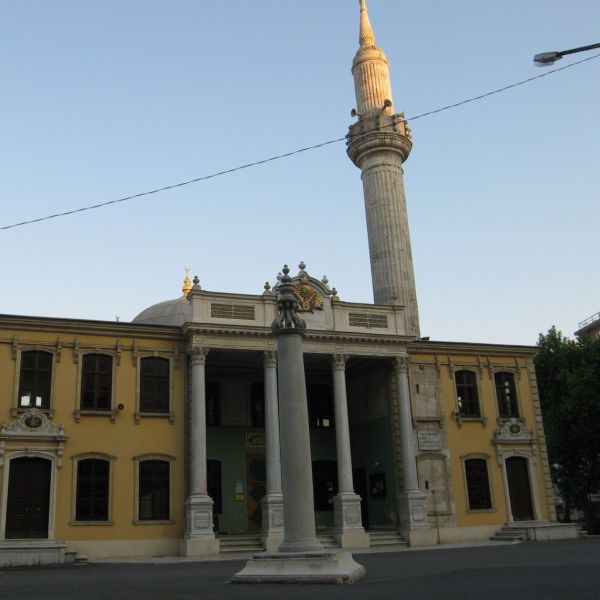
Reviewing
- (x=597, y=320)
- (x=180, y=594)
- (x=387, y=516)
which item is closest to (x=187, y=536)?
(x=387, y=516)

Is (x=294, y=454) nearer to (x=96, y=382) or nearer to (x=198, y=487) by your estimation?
(x=198, y=487)

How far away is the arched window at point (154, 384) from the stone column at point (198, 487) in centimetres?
127

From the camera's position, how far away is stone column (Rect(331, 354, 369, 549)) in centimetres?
2558

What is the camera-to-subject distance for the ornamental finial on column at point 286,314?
51.1 feet

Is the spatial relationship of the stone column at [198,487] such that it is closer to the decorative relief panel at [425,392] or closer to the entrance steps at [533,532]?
the decorative relief panel at [425,392]

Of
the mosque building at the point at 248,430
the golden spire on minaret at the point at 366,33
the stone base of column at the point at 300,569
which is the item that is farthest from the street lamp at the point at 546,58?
the golden spire on minaret at the point at 366,33

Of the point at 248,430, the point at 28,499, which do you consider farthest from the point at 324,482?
the point at 28,499

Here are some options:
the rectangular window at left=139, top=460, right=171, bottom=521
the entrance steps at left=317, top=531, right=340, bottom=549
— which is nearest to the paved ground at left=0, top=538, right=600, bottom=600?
the rectangular window at left=139, top=460, right=171, bottom=521

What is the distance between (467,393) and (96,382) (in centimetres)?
1554

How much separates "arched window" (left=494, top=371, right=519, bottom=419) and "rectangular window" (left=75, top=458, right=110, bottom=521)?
16761 mm

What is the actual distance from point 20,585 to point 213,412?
1606 cm

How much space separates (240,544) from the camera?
24828 mm

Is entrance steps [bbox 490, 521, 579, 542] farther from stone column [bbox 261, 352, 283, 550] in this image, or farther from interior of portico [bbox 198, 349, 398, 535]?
stone column [bbox 261, 352, 283, 550]

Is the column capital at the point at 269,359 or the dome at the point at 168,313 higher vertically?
the dome at the point at 168,313
